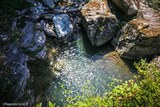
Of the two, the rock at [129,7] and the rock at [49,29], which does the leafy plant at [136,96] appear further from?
the rock at [129,7]

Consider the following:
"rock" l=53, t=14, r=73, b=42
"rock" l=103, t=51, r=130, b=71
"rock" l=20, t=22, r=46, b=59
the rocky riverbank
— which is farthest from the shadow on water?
"rock" l=103, t=51, r=130, b=71

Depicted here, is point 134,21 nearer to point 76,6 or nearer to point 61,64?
point 76,6

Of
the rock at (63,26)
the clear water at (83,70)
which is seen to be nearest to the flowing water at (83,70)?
the clear water at (83,70)

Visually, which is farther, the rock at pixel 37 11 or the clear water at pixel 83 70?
the rock at pixel 37 11

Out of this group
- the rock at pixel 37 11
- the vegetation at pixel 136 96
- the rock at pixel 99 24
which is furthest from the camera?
the rock at pixel 99 24

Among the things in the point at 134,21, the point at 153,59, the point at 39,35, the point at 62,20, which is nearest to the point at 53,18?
the point at 62,20

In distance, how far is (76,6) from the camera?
55.4 feet

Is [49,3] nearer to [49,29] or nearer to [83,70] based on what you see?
[49,29]

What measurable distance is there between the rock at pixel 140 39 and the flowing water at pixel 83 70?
0.97m

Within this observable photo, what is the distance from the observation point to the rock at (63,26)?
49.4 ft

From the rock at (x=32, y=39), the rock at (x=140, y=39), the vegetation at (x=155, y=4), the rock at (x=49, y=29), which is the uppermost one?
the rock at (x=32, y=39)

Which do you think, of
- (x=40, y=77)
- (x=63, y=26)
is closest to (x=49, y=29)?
(x=63, y=26)

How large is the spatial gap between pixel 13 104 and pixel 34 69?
125 inches

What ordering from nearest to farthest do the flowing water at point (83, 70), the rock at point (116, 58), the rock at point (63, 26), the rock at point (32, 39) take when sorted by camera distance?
the flowing water at point (83, 70)
the rock at point (32, 39)
the rock at point (116, 58)
the rock at point (63, 26)
